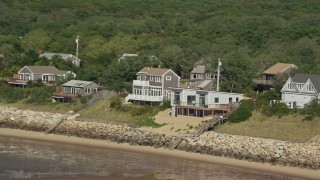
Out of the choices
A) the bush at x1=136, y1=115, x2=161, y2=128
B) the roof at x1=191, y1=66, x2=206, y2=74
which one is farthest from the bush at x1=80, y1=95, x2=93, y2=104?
the roof at x1=191, y1=66, x2=206, y2=74

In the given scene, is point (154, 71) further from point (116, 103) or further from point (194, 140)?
point (194, 140)

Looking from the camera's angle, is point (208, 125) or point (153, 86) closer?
point (208, 125)

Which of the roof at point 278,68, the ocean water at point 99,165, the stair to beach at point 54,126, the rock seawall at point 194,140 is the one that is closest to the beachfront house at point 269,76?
the roof at point 278,68

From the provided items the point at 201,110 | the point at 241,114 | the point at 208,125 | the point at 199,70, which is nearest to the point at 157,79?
the point at 199,70

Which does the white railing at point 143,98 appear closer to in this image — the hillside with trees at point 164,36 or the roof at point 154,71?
the roof at point 154,71

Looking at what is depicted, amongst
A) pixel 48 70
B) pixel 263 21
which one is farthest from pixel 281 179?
pixel 263 21

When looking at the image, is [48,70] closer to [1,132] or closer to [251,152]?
[1,132]

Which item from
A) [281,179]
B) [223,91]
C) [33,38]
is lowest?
[281,179]
